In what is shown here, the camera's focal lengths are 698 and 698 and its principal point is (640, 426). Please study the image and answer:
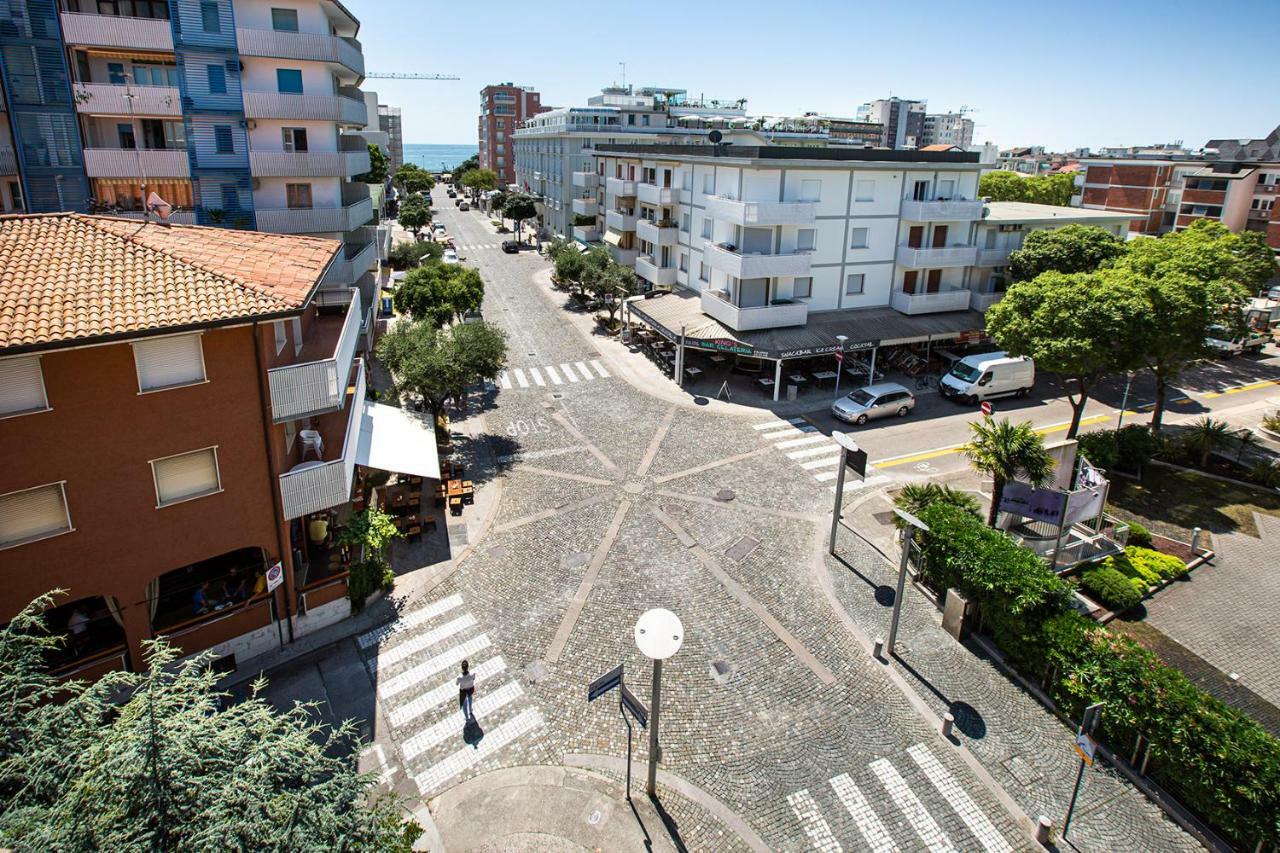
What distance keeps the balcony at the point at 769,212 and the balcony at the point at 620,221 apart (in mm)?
17675

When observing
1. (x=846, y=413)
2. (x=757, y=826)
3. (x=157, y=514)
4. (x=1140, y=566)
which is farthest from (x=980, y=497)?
(x=157, y=514)

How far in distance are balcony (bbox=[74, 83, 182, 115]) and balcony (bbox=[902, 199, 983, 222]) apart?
3752cm

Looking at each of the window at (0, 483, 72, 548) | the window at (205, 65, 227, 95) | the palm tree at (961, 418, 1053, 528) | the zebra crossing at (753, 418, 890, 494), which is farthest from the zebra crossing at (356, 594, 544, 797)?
the window at (205, 65, 227, 95)

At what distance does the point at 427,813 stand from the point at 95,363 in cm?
1159

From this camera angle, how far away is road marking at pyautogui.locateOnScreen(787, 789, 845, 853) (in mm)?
13766

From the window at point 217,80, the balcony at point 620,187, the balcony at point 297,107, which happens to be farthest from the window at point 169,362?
the balcony at point 620,187

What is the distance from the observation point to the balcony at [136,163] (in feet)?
102

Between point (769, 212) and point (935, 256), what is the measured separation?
37.5 ft

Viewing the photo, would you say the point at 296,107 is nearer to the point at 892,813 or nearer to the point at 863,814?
the point at 863,814

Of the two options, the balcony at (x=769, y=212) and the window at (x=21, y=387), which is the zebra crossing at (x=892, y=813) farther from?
the balcony at (x=769, y=212)

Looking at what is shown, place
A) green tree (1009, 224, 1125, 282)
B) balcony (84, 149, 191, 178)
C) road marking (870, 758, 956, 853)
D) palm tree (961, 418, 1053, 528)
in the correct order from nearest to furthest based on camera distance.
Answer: road marking (870, 758, 956, 853) → palm tree (961, 418, 1053, 528) → balcony (84, 149, 191, 178) → green tree (1009, 224, 1125, 282)

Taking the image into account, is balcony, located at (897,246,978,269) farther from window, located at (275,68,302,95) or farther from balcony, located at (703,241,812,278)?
window, located at (275,68,302,95)

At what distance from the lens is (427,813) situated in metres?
14.3

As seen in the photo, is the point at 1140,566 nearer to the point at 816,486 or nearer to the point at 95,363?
the point at 816,486
